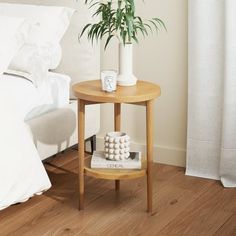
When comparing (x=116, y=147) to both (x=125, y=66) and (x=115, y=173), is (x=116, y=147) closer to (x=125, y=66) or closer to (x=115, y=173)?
(x=115, y=173)

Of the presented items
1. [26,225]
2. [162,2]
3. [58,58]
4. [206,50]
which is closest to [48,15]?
[58,58]

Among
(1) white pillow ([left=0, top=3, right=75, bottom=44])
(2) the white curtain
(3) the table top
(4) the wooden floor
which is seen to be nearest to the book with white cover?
(4) the wooden floor

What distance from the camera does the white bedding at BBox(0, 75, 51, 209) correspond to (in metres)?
2.55

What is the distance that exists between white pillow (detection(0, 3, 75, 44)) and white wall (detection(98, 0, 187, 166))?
1.25ft

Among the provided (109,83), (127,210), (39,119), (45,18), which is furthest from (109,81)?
(45,18)

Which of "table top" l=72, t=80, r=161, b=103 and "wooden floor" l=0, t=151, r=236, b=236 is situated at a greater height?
"table top" l=72, t=80, r=161, b=103

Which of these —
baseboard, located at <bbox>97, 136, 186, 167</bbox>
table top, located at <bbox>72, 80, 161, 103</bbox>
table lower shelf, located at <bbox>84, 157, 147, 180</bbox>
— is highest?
table top, located at <bbox>72, 80, 161, 103</bbox>

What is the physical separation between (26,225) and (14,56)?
0.93 metres

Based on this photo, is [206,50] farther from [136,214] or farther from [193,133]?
[136,214]

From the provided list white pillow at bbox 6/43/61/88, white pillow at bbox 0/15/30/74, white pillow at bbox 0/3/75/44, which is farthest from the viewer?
white pillow at bbox 0/3/75/44

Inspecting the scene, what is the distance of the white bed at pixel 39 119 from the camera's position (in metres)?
2.58

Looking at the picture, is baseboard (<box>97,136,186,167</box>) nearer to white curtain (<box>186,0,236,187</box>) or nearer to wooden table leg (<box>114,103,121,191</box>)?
white curtain (<box>186,0,236,187</box>)

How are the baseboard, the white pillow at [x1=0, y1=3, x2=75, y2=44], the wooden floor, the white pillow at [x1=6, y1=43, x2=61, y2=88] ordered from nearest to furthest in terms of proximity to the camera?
the wooden floor, the white pillow at [x1=6, y1=43, x2=61, y2=88], the white pillow at [x1=0, y1=3, x2=75, y2=44], the baseboard

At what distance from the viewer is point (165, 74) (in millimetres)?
3316
